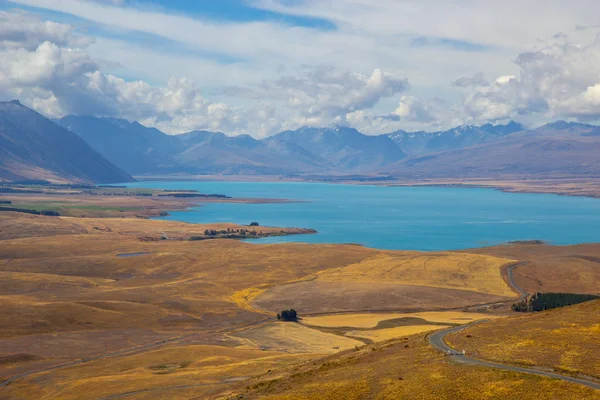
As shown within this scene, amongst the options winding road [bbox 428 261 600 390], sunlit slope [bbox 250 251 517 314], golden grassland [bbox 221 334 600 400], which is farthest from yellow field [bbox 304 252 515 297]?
golden grassland [bbox 221 334 600 400]

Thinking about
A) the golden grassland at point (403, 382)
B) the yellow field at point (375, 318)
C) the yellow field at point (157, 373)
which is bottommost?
the yellow field at point (375, 318)

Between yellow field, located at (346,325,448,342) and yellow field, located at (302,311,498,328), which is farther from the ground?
yellow field, located at (346,325,448,342)

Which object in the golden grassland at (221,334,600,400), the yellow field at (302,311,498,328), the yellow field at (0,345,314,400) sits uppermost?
the golden grassland at (221,334,600,400)

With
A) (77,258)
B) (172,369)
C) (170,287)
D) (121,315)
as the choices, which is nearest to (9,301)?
(121,315)

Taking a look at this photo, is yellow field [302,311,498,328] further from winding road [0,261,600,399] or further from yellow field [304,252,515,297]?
yellow field [304,252,515,297]

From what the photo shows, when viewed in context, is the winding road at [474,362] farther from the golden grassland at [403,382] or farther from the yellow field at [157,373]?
the yellow field at [157,373]

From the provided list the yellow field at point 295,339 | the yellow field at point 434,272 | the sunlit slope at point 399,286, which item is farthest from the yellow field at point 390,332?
the yellow field at point 434,272
